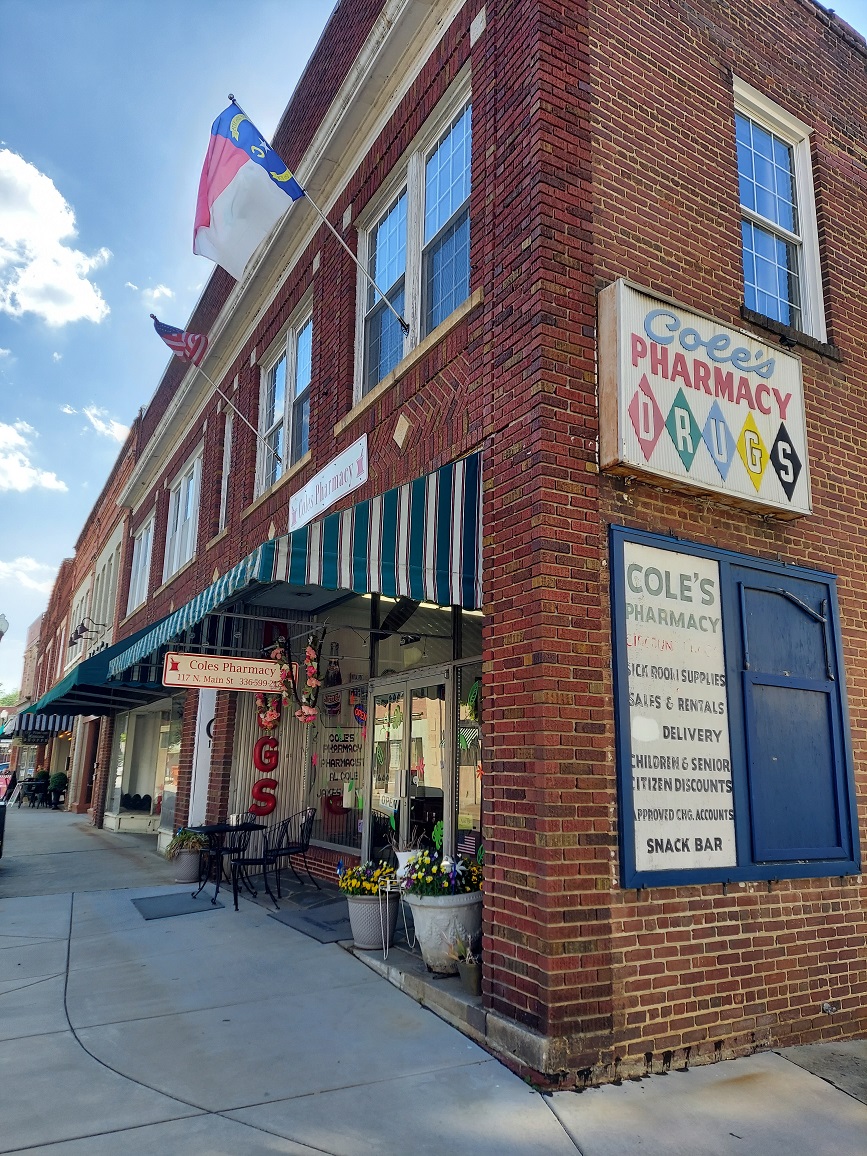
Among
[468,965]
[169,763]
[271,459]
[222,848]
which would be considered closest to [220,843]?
[222,848]

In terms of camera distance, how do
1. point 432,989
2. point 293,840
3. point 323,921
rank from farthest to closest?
1. point 293,840
2. point 323,921
3. point 432,989

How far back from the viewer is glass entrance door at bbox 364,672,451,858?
26.0 feet

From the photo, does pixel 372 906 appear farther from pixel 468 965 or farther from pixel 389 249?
pixel 389 249

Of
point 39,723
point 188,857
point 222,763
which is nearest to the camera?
point 188,857

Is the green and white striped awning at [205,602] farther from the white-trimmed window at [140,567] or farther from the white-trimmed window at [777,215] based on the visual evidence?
the white-trimmed window at [140,567]

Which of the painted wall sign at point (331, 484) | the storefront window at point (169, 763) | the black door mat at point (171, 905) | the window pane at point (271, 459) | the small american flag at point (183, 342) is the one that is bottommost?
the black door mat at point (171, 905)

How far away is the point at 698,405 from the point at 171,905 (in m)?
7.72

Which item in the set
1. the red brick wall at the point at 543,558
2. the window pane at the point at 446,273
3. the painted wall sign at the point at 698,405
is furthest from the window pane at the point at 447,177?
the painted wall sign at the point at 698,405

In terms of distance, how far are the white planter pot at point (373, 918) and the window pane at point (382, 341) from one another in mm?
4870

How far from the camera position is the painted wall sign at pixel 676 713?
518cm

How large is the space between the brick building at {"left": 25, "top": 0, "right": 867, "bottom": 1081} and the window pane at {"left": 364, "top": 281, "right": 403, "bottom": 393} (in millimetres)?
39

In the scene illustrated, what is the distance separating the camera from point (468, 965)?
17.8 ft

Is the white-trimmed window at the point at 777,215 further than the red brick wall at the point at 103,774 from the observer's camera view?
No

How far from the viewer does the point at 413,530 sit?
19.6 feet
